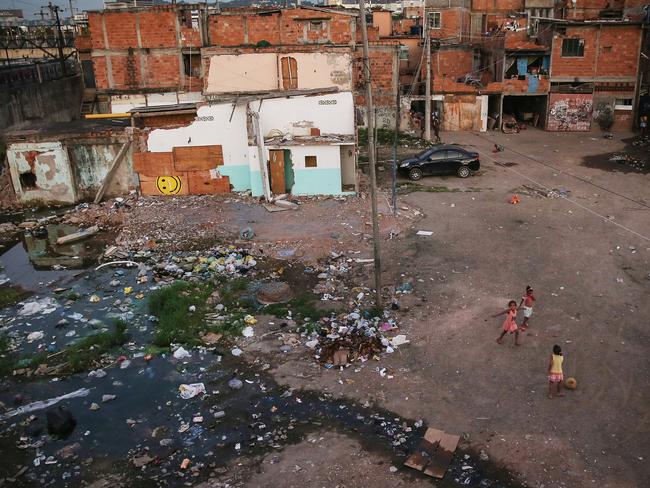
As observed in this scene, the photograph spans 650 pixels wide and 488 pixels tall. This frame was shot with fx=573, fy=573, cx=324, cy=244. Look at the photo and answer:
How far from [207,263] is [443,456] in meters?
8.88

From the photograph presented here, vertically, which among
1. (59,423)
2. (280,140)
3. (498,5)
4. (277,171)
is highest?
(498,5)

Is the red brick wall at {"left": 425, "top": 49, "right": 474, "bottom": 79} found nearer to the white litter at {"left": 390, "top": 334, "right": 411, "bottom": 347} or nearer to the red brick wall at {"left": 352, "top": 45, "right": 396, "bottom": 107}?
the red brick wall at {"left": 352, "top": 45, "right": 396, "bottom": 107}

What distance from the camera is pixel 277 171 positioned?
2030cm

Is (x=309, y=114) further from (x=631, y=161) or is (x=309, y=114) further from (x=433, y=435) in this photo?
(x=433, y=435)

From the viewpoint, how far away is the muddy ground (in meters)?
8.18

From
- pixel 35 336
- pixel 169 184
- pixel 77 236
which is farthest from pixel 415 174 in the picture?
pixel 35 336

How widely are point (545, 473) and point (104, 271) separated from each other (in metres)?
11.9

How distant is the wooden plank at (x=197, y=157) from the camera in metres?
21.2

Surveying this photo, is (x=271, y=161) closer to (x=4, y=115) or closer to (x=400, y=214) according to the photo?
(x=400, y=214)

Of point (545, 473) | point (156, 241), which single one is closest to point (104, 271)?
point (156, 241)

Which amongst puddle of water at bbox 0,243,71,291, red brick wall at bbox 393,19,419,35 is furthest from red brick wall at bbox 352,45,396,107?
puddle of water at bbox 0,243,71,291

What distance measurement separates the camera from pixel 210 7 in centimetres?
3362

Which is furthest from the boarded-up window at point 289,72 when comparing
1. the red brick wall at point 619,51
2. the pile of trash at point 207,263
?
the red brick wall at point 619,51

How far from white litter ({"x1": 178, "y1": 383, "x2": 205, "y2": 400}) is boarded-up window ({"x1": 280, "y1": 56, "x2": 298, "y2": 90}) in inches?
749
